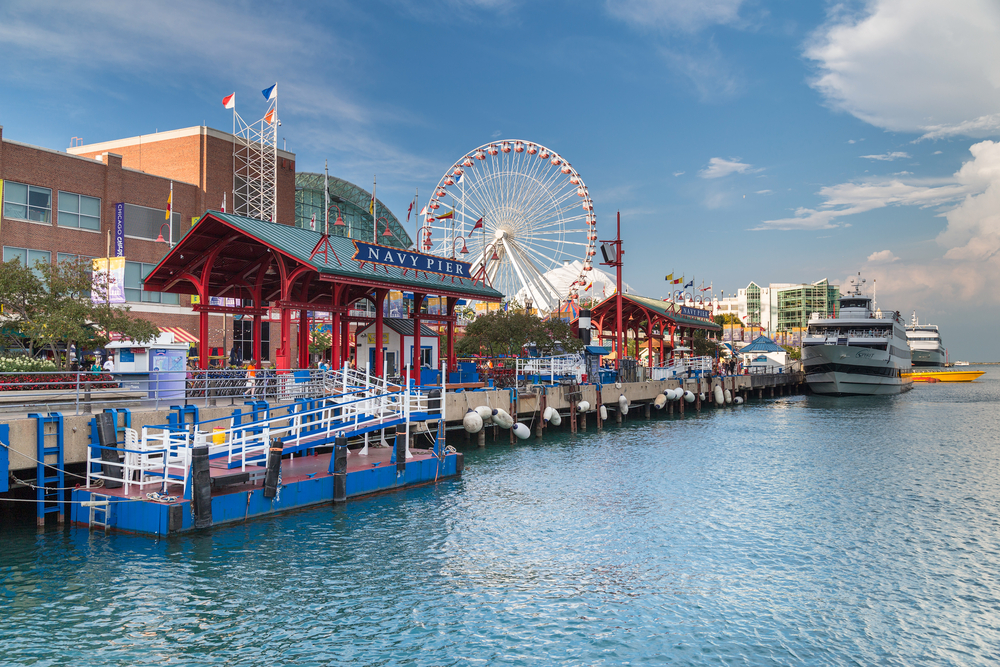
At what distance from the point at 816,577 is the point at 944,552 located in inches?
185

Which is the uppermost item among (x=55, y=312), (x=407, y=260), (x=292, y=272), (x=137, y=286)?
(x=137, y=286)

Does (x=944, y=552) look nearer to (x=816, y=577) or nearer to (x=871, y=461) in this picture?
(x=816, y=577)

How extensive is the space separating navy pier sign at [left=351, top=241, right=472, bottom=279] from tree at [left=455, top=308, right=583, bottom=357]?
558 inches

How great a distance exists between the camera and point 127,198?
50.8 meters

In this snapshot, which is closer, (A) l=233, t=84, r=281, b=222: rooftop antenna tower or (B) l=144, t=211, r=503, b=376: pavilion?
(B) l=144, t=211, r=503, b=376: pavilion

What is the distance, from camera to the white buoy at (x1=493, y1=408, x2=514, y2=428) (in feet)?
115

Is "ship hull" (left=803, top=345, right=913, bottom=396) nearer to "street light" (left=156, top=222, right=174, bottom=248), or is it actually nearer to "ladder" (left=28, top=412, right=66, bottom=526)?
"street light" (left=156, top=222, right=174, bottom=248)

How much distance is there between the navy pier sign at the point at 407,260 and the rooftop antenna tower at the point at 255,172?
3275cm

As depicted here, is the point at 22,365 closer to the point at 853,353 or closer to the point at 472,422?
the point at 472,422

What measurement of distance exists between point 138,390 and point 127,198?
36911mm

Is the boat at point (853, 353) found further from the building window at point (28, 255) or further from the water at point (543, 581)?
the building window at point (28, 255)

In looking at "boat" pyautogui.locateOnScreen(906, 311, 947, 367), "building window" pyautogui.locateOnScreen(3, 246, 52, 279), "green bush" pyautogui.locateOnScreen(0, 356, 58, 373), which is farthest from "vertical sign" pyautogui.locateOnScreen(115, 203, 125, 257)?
"boat" pyautogui.locateOnScreen(906, 311, 947, 367)

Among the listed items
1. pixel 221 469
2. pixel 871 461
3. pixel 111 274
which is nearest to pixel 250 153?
pixel 111 274

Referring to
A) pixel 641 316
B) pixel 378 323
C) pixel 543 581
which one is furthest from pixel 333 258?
pixel 641 316
